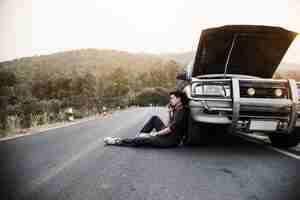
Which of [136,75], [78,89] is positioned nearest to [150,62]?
[136,75]

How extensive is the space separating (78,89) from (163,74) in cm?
4665

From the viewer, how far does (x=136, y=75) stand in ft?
330

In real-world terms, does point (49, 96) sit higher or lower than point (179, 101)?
lower

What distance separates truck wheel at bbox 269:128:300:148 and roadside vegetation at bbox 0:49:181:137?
4699 millimetres

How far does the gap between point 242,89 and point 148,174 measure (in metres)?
2.44

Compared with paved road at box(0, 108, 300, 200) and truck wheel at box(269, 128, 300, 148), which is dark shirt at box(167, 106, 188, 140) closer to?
paved road at box(0, 108, 300, 200)

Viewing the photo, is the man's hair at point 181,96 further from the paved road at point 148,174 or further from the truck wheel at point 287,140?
the truck wheel at point 287,140

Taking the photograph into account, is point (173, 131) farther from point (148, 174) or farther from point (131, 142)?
point (148, 174)

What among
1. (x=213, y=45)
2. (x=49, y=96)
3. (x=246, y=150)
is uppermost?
(x=213, y=45)

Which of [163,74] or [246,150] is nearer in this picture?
[246,150]

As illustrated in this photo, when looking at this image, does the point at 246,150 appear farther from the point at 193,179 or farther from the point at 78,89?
the point at 78,89

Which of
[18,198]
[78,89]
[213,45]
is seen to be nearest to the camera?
[18,198]

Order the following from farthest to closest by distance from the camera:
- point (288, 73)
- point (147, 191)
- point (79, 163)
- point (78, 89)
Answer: point (78, 89) < point (288, 73) < point (79, 163) < point (147, 191)

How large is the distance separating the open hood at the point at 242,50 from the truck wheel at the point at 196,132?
1452mm
